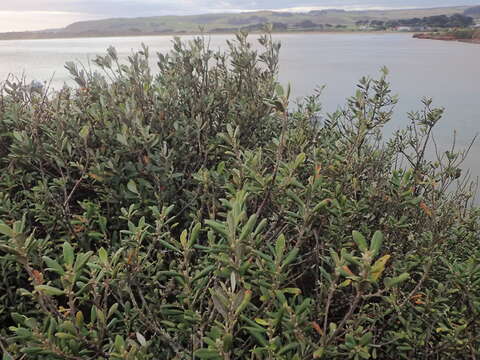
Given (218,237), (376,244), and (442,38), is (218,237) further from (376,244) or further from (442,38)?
(442,38)

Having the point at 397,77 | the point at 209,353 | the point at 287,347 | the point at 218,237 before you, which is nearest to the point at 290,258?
the point at 287,347

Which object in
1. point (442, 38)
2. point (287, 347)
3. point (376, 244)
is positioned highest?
point (442, 38)

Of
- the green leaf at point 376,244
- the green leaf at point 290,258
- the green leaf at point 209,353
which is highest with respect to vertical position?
the green leaf at point 376,244

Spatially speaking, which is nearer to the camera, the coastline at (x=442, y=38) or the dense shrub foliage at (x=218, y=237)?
the dense shrub foliage at (x=218, y=237)

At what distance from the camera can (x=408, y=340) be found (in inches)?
69.7

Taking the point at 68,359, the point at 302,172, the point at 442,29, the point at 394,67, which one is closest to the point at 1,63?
the point at 302,172

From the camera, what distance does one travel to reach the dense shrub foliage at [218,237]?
127 cm

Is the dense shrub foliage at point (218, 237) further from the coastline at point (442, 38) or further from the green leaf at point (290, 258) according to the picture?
the coastline at point (442, 38)

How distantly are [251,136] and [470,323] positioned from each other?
5.62ft

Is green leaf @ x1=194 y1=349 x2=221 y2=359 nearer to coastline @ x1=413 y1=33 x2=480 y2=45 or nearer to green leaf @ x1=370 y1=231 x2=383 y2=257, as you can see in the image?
green leaf @ x1=370 y1=231 x2=383 y2=257

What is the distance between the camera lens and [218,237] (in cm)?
190

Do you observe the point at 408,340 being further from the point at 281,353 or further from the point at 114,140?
the point at 114,140

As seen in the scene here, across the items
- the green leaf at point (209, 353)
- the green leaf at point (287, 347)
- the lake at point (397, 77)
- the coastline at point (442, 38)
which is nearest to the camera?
the green leaf at point (209, 353)

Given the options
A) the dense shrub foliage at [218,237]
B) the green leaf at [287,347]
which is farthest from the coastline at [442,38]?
the green leaf at [287,347]
